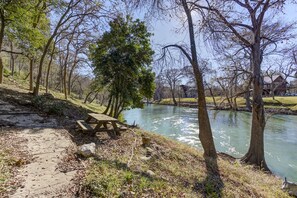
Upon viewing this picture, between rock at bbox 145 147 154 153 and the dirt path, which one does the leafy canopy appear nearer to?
the dirt path

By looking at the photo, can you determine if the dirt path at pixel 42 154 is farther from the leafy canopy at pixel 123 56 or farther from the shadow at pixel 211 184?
the leafy canopy at pixel 123 56

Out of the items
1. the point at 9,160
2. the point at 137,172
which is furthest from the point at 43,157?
the point at 137,172

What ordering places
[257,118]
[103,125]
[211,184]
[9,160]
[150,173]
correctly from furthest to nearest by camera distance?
[257,118] < [103,125] < [211,184] < [150,173] < [9,160]

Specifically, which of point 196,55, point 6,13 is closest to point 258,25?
point 196,55

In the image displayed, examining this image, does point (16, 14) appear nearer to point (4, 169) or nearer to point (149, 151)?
point (4, 169)

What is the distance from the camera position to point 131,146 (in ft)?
16.8

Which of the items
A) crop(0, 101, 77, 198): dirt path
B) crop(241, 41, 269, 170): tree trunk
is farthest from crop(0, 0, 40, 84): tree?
crop(241, 41, 269, 170): tree trunk

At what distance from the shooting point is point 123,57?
9.80 metres

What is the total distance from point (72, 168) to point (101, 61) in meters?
7.43

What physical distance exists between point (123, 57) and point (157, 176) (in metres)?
7.23

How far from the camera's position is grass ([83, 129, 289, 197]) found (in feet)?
9.56

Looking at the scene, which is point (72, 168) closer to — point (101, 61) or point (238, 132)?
point (101, 61)

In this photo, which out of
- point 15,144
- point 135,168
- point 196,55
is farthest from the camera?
point 196,55

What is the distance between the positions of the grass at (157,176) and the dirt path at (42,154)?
0.40m
